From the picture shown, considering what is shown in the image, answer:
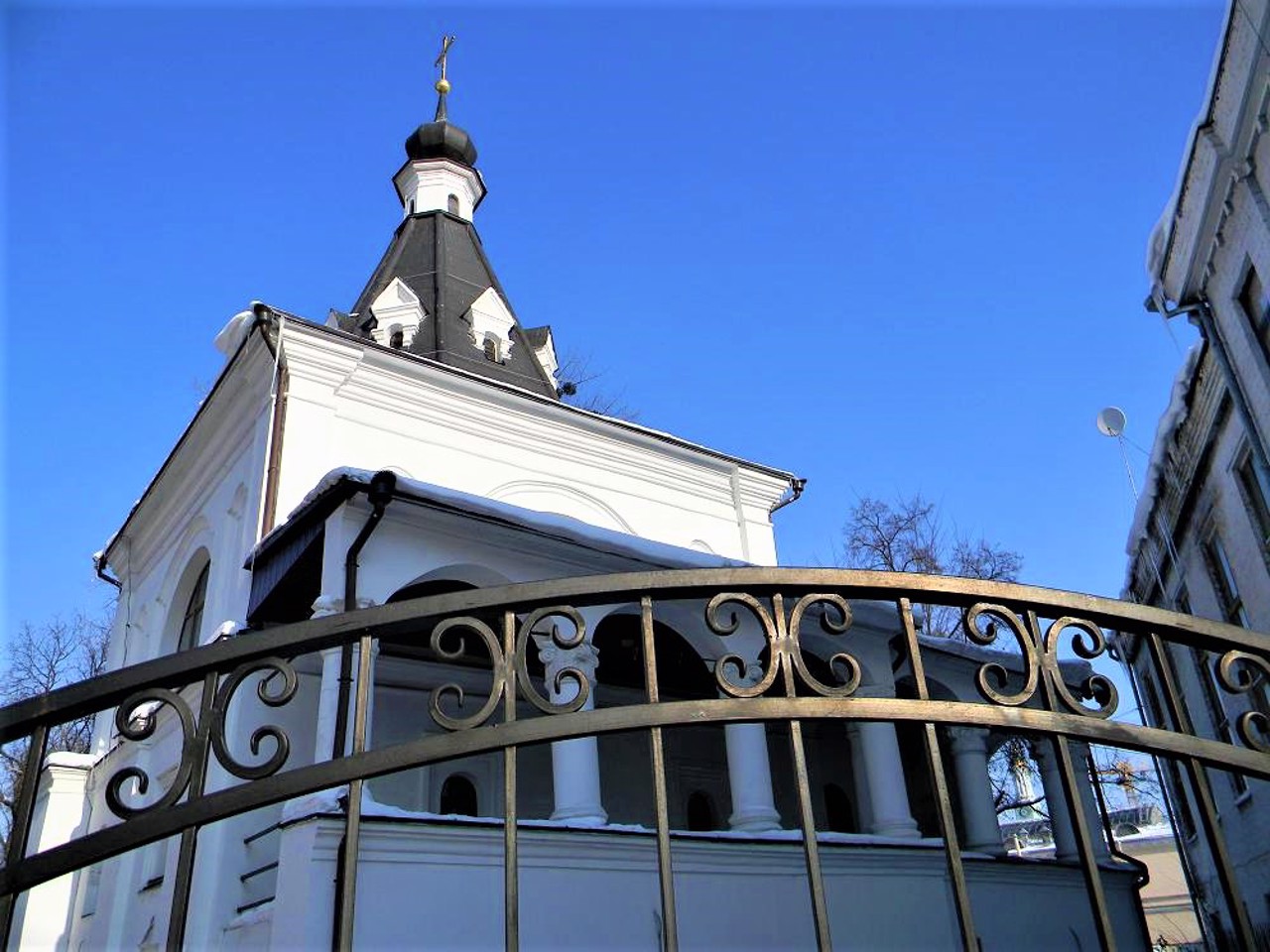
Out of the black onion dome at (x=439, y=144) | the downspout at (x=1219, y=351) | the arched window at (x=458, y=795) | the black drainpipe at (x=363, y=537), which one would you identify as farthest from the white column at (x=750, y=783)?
the black onion dome at (x=439, y=144)

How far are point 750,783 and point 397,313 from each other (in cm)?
1064

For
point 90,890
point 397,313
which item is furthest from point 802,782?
point 397,313

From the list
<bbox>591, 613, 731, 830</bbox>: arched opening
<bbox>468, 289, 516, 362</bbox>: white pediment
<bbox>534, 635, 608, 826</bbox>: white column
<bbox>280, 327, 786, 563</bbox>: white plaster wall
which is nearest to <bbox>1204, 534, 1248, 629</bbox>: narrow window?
<bbox>280, 327, 786, 563</bbox>: white plaster wall

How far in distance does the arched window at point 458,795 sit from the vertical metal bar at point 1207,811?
9.90 metres

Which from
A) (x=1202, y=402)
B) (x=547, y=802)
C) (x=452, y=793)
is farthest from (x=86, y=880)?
(x=1202, y=402)

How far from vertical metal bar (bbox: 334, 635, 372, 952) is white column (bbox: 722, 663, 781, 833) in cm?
652

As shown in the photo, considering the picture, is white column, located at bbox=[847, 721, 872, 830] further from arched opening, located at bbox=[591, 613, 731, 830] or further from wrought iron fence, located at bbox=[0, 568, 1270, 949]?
wrought iron fence, located at bbox=[0, 568, 1270, 949]

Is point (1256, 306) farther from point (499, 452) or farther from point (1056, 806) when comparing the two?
point (499, 452)

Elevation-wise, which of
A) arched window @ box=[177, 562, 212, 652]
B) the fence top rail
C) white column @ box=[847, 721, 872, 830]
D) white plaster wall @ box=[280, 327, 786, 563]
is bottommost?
the fence top rail

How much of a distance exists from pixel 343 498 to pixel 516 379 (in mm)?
9085

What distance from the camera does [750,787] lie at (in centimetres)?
859

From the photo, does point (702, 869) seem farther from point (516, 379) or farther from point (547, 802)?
point (516, 379)

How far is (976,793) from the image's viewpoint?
1037cm

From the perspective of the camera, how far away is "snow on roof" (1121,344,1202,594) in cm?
1150
